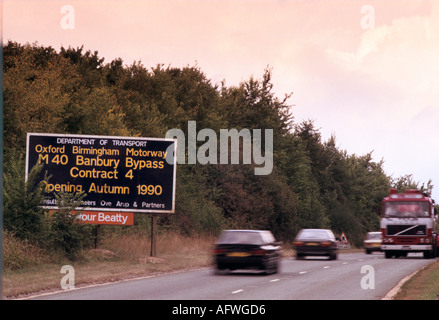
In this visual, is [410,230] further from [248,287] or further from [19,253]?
[19,253]

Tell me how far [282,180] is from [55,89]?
84.2 feet

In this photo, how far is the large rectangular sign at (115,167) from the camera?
31391mm

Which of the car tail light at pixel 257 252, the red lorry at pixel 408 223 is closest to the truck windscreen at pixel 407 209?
the red lorry at pixel 408 223

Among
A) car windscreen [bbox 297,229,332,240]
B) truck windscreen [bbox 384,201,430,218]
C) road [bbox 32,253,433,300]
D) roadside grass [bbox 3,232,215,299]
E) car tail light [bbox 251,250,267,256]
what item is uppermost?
truck windscreen [bbox 384,201,430,218]

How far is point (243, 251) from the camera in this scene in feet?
81.6

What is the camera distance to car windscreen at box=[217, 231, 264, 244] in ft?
82.4

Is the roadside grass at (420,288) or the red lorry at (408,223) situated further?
the red lorry at (408,223)

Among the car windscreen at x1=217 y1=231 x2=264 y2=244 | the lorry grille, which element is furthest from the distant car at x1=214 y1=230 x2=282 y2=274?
the lorry grille

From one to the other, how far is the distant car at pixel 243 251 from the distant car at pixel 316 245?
13.0m

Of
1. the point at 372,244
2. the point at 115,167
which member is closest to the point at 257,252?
the point at 115,167

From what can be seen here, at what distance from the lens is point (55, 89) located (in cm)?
4609

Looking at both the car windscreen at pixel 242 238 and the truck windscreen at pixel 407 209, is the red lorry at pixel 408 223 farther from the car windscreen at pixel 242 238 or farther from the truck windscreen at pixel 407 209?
the car windscreen at pixel 242 238

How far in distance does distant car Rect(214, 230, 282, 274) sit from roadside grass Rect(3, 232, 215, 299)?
263 cm

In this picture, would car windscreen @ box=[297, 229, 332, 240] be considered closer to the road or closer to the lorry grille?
the lorry grille
